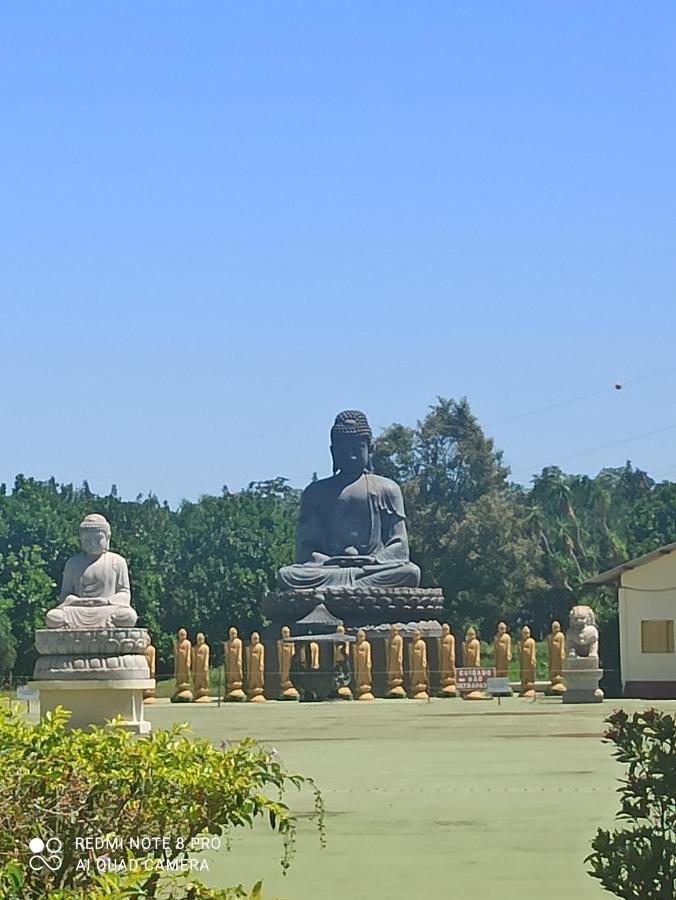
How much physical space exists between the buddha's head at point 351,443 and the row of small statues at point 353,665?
6.07 metres

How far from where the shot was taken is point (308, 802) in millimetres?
12227

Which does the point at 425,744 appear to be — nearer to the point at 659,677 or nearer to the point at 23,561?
the point at 659,677

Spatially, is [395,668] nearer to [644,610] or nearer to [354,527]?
[644,610]

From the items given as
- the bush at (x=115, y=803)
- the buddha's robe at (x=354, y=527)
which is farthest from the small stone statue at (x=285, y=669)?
the bush at (x=115, y=803)

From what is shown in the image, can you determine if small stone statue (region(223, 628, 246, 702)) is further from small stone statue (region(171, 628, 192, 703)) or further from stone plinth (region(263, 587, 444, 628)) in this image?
stone plinth (region(263, 587, 444, 628))

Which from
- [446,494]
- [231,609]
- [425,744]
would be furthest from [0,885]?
[446,494]

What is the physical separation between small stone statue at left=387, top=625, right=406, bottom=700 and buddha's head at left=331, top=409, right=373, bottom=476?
6366mm

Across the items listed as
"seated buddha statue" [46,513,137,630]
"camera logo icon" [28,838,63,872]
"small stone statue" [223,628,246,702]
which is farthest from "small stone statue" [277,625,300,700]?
"camera logo icon" [28,838,63,872]

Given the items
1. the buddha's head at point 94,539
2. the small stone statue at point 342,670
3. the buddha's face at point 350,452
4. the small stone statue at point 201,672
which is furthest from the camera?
the buddha's face at point 350,452

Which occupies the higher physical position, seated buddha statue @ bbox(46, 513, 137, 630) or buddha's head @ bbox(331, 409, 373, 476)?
buddha's head @ bbox(331, 409, 373, 476)

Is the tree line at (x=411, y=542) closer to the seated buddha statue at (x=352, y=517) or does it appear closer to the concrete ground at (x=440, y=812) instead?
the seated buddha statue at (x=352, y=517)

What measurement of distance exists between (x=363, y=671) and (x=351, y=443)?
7.75m

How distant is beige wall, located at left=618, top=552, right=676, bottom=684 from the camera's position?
3238 cm

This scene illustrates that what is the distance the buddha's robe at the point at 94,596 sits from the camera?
1920cm
